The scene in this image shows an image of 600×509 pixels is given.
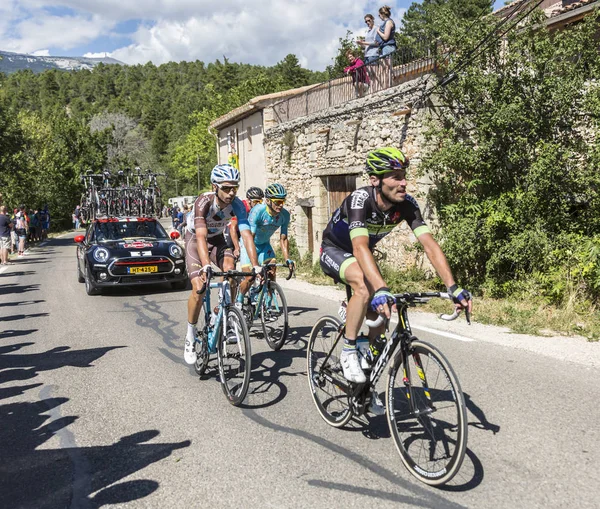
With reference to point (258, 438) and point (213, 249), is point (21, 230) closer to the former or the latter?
point (213, 249)

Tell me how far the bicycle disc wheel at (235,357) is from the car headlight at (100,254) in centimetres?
759

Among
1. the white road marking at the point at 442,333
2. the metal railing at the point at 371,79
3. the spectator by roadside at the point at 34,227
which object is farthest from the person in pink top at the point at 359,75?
the spectator by roadside at the point at 34,227

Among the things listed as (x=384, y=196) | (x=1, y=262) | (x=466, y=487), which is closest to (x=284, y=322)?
(x=384, y=196)

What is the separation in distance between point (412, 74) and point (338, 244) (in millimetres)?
9085

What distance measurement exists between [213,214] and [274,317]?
1744 millimetres

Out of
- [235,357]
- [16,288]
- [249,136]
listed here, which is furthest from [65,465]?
[249,136]

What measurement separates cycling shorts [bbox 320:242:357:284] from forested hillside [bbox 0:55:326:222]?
29628 millimetres

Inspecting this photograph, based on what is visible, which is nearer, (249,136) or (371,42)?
(371,42)

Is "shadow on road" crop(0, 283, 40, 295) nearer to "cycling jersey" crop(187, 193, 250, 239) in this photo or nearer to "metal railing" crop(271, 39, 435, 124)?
"metal railing" crop(271, 39, 435, 124)

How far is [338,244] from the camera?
4523 millimetres

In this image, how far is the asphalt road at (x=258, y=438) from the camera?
3418mm

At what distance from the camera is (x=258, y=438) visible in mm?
4281

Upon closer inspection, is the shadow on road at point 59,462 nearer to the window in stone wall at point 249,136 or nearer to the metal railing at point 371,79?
the metal railing at point 371,79

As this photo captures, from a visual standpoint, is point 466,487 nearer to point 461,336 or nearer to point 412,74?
point 461,336
